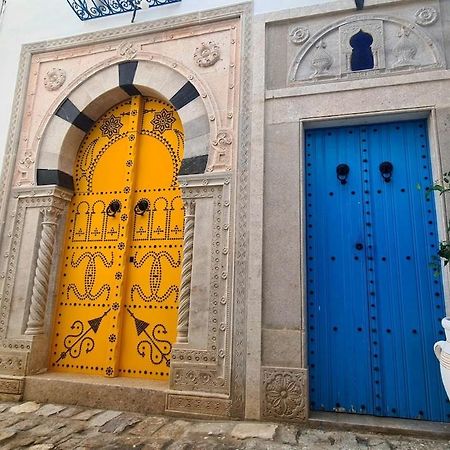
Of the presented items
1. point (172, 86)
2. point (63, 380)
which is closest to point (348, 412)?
point (63, 380)

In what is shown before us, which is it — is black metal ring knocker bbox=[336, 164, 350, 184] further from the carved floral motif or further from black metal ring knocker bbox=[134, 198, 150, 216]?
black metal ring knocker bbox=[134, 198, 150, 216]

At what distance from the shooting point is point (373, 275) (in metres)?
2.88

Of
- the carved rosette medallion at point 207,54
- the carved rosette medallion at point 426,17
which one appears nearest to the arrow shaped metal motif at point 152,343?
the carved rosette medallion at point 207,54

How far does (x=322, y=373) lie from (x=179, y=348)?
110cm

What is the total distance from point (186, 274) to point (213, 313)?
0.40 metres

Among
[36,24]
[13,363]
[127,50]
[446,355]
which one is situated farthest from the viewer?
[36,24]

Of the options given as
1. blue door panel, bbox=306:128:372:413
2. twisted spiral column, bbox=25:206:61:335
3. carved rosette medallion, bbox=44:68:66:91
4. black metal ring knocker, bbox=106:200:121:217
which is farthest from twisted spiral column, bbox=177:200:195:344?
carved rosette medallion, bbox=44:68:66:91

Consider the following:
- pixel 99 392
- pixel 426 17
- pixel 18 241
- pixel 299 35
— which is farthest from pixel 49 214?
pixel 426 17

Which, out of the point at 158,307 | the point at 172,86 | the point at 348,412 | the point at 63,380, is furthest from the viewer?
the point at 172,86

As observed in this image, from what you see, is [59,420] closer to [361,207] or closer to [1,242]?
[1,242]

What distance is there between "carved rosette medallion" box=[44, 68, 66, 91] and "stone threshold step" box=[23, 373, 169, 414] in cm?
285

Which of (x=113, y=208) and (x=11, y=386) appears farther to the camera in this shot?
(x=113, y=208)

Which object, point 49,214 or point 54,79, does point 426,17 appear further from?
point 49,214

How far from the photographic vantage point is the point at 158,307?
11.1ft
